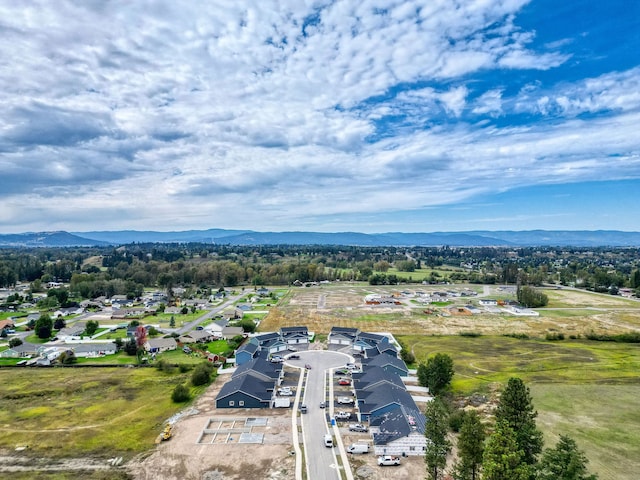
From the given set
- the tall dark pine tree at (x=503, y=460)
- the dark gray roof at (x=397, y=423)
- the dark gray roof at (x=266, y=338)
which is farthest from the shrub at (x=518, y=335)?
the tall dark pine tree at (x=503, y=460)

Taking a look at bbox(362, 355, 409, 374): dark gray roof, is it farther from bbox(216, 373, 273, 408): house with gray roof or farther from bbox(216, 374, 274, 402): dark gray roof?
bbox(216, 373, 273, 408): house with gray roof

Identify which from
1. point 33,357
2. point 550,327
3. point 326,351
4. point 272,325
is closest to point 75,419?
point 33,357

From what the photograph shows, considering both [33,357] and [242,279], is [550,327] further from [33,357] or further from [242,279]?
[242,279]

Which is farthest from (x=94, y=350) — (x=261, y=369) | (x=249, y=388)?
(x=249, y=388)

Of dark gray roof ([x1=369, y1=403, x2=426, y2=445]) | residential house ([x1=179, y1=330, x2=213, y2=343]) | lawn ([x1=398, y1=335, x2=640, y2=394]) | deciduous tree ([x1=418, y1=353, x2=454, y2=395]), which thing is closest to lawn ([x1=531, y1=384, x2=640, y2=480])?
lawn ([x1=398, y1=335, x2=640, y2=394])

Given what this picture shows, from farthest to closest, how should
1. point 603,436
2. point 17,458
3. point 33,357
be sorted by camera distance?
1. point 33,357
2. point 603,436
3. point 17,458

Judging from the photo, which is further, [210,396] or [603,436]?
[210,396]

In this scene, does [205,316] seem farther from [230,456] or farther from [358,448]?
[358,448]
